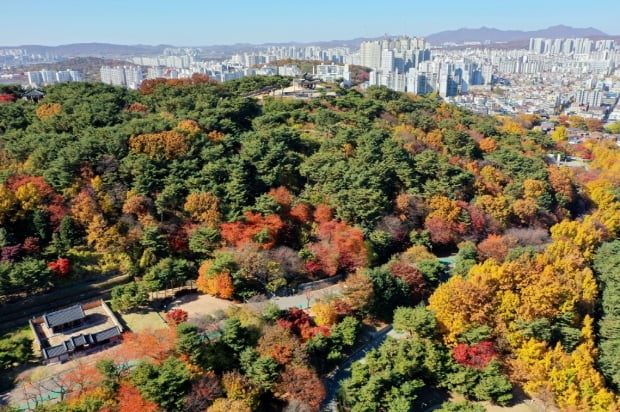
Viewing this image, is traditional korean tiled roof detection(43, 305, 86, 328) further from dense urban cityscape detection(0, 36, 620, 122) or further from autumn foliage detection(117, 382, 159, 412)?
dense urban cityscape detection(0, 36, 620, 122)

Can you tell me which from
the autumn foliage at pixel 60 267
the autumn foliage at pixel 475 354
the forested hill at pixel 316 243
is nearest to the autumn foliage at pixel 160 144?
the forested hill at pixel 316 243

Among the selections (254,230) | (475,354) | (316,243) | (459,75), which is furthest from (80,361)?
(459,75)

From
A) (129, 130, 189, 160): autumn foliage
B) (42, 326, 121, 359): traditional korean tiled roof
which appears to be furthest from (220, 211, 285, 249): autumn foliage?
(42, 326, 121, 359): traditional korean tiled roof

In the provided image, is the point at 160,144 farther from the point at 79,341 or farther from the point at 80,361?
the point at 80,361

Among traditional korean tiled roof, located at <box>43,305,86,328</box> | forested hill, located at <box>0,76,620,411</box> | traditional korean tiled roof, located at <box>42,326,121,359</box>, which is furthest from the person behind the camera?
traditional korean tiled roof, located at <box>43,305,86,328</box>

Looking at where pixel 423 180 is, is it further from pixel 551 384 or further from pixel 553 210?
pixel 551 384

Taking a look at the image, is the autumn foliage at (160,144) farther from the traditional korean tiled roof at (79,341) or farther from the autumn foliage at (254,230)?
the traditional korean tiled roof at (79,341)
